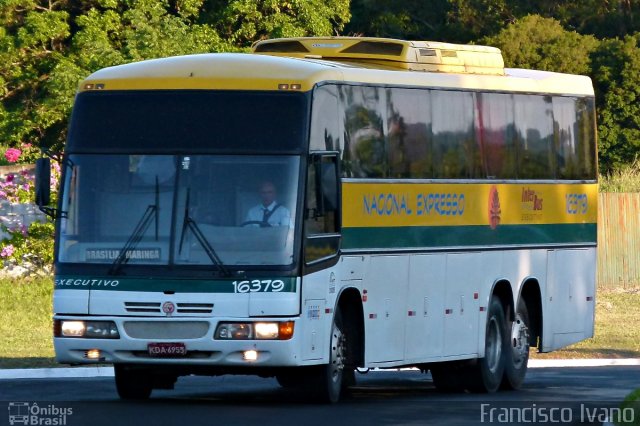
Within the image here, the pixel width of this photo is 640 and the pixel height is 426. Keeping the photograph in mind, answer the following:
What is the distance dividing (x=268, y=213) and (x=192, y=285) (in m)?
0.90

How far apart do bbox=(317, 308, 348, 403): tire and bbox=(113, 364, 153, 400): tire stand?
6.07 ft

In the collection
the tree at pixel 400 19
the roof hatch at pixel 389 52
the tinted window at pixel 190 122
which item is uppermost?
the tree at pixel 400 19

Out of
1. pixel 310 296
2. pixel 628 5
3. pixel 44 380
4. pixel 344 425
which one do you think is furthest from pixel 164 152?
pixel 628 5

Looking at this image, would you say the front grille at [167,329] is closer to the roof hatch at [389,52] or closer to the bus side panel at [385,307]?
the bus side panel at [385,307]

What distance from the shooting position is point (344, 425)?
531 inches

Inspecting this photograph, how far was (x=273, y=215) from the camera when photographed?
14.5 metres

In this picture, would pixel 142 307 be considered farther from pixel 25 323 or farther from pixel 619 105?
pixel 619 105

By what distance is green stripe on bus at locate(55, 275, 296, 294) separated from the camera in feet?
47.0

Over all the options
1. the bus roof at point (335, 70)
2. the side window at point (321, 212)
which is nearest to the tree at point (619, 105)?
the bus roof at point (335, 70)

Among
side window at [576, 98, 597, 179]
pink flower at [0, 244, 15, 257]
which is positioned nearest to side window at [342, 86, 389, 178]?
side window at [576, 98, 597, 179]

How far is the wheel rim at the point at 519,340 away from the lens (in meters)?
19.4

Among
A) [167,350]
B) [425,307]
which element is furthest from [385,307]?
[167,350]

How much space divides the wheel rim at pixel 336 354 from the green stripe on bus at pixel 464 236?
82 cm

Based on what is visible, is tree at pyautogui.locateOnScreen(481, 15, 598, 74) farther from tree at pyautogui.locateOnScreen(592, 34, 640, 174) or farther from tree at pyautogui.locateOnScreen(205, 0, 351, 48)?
tree at pyautogui.locateOnScreen(205, 0, 351, 48)
